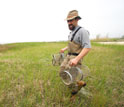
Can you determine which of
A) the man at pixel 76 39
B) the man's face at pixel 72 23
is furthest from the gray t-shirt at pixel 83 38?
the man's face at pixel 72 23

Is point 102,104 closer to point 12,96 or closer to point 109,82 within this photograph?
point 109,82

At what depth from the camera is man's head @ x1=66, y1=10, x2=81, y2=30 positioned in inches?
80.6

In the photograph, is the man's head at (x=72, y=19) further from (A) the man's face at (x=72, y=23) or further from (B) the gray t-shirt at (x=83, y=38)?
(B) the gray t-shirt at (x=83, y=38)

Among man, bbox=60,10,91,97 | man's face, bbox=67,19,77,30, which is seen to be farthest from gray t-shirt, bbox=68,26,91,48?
man's face, bbox=67,19,77,30

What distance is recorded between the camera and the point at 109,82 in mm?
3236

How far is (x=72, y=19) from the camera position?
2092 millimetres

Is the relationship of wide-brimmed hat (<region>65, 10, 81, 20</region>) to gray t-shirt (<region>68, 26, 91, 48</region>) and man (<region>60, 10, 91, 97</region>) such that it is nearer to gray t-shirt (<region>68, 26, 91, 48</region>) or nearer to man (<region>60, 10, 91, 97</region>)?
man (<region>60, 10, 91, 97</region>)

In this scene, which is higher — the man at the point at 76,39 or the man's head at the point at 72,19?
the man's head at the point at 72,19

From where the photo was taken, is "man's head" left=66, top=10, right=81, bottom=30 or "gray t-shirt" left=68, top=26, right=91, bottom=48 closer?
"gray t-shirt" left=68, top=26, right=91, bottom=48

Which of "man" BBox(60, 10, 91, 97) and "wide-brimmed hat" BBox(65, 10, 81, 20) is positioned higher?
"wide-brimmed hat" BBox(65, 10, 81, 20)

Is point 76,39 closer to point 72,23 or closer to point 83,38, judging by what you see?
point 83,38

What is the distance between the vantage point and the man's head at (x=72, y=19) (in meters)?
2.05

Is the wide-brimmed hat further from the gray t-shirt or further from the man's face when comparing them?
the gray t-shirt

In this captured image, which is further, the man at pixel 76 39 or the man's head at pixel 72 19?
the man's head at pixel 72 19
